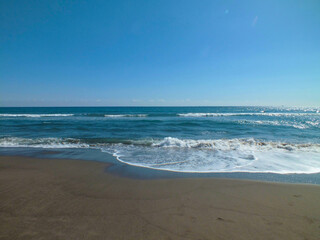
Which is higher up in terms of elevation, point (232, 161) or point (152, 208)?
point (152, 208)

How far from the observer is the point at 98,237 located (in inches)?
89.5

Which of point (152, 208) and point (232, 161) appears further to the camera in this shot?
point (232, 161)

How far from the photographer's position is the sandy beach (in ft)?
7.86

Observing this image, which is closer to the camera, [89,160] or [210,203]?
[210,203]

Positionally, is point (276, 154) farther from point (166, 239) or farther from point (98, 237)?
point (98, 237)

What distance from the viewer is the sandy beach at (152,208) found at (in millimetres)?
2396

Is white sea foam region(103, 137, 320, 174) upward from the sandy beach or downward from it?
downward

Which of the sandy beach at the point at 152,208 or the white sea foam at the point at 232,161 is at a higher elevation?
the sandy beach at the point at 152,208

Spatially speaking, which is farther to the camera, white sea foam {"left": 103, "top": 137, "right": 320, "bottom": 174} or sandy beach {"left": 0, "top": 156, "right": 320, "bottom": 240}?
white sea foam {"left": 103, "top": 137, "right": 320, "bottom": 174}

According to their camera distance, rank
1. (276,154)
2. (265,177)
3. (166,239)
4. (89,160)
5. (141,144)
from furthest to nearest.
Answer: (141,144) → (276,154) → (89,160) → (265,177) → (166,239)

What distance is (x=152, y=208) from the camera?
301 cm

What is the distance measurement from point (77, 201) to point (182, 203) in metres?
2.19

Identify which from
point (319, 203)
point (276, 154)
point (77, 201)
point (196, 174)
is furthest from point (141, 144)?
point (319, 203)

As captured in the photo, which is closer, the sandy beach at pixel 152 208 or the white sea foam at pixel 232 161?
the sandy beach at pixel 152 208
